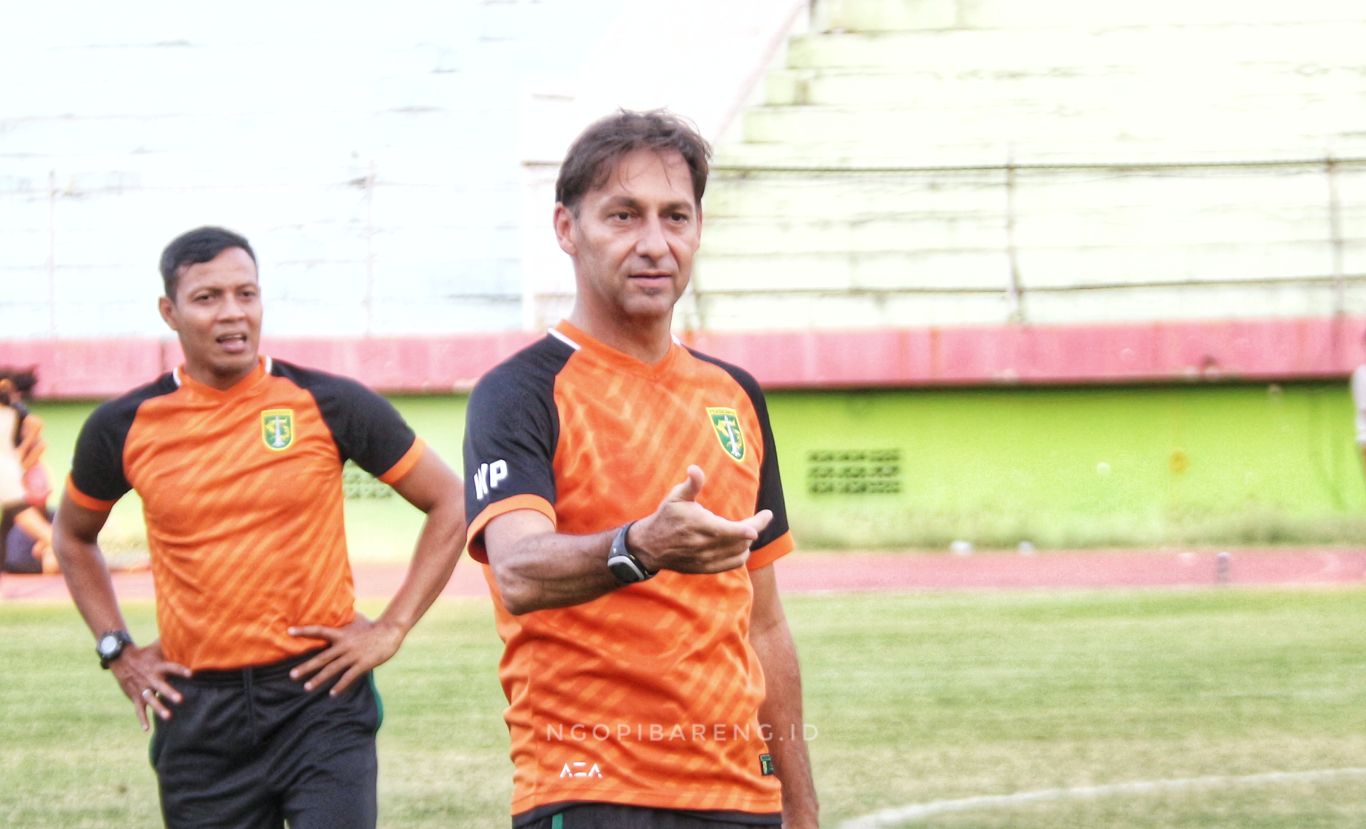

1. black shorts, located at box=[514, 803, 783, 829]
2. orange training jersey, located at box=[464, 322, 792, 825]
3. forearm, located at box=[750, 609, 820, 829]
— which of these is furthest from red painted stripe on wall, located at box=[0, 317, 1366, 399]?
black shorts, located at box=[514, 803, 783, 829]

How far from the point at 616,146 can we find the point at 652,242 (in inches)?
7.6

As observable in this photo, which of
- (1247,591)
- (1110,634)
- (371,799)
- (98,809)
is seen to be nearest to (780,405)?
(1247,591)

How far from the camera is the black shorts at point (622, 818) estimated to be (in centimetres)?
337

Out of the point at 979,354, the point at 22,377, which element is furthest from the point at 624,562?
the point at 22,377

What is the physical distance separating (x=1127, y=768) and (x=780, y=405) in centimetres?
898

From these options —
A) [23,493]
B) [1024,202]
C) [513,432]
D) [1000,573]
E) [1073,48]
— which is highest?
[1073,48]

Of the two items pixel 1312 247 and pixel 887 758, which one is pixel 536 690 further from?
pixel 1312 247

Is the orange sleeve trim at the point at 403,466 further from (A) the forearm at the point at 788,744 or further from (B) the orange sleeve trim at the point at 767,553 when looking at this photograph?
(A) the forearm at the point at 788,744

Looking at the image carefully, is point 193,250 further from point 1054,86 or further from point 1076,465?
point 1054,86

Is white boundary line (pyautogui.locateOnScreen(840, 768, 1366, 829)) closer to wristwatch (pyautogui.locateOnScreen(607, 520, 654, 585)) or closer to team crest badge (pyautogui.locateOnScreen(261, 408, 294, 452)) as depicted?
team crest badge (pyautogui.locateOnScreen(261, 408, 294, 452))

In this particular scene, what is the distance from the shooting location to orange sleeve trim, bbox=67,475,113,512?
5219 mm

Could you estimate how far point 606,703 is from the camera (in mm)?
3398

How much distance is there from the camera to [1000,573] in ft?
48.7

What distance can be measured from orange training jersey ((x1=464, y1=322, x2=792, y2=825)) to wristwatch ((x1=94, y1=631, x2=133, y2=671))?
197 centimetres
